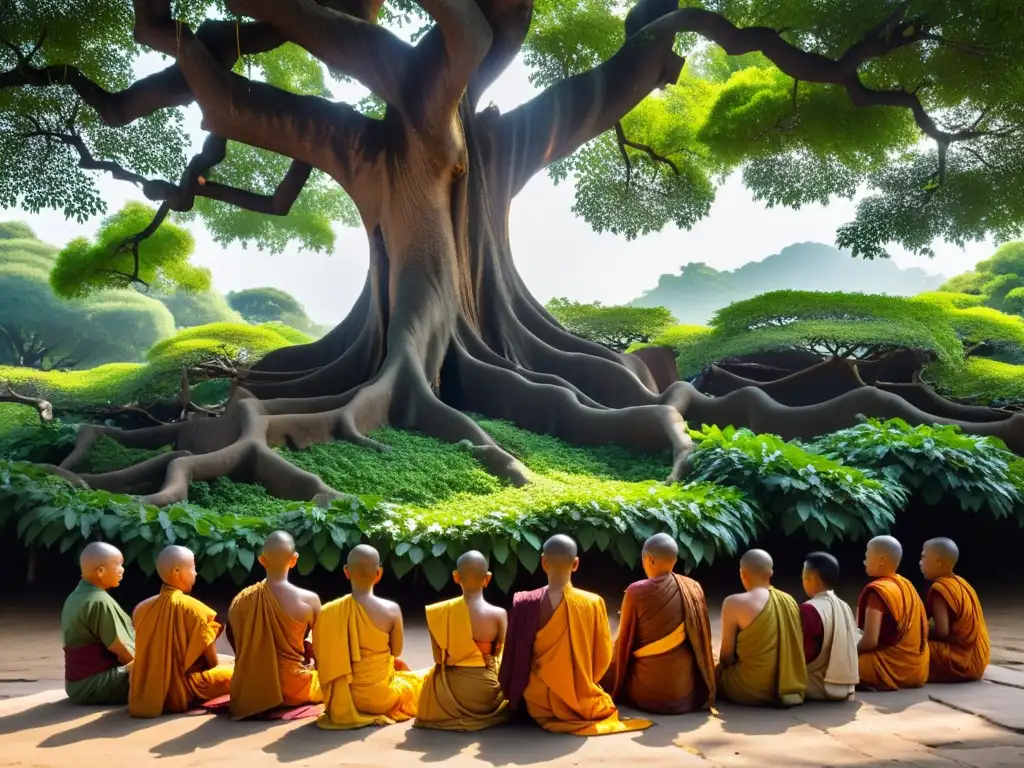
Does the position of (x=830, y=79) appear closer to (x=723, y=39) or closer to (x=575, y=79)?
(x=723, y=39)

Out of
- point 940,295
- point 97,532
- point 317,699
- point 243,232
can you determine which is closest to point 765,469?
point 317,699

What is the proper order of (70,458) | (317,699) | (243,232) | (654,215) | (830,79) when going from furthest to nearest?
1. (243,232)
2. (654,215)
3. (830,79)
4. (70,458)
5. (317,699)

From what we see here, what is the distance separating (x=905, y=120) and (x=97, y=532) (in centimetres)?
1248

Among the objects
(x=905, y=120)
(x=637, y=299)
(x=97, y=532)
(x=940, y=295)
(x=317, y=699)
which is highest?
(x=637, y=299)

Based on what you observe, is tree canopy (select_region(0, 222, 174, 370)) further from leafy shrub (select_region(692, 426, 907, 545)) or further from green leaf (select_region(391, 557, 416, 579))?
leafy shrub (select_region(692, 426, 907, 545))

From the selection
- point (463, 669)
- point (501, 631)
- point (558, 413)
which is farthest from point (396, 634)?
point (558, 413)

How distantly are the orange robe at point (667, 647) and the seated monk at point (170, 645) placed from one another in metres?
2.19

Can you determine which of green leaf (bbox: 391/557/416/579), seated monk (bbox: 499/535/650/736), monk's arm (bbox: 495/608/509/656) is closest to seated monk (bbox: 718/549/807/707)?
seated monk (bbox: 499/535/650/736)

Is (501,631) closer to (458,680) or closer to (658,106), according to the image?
(458,680)

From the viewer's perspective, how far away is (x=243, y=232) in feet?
67.1

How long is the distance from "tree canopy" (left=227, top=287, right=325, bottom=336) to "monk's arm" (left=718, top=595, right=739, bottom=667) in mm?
39273

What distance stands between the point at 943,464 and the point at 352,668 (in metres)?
6.20

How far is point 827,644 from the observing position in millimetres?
5051

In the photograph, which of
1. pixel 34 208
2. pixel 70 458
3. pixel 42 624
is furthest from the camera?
pixel 34 208
